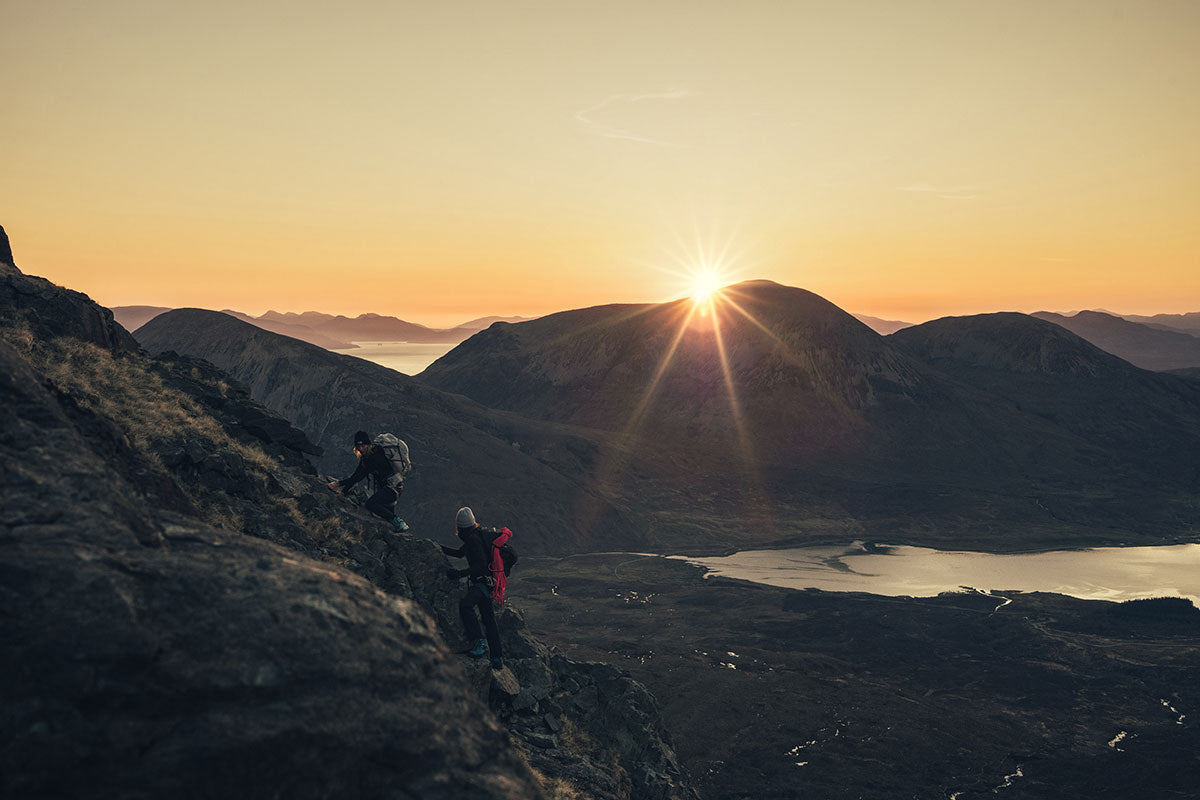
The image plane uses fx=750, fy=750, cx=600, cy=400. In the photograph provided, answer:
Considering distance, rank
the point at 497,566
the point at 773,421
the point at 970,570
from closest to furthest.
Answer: the point at 497,566, the point at 970,570, the point at 773,421

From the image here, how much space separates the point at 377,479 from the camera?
1588 centimetres

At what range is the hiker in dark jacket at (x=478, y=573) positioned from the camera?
13.3m

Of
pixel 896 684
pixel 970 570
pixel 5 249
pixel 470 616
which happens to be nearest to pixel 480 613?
pixel 470 616

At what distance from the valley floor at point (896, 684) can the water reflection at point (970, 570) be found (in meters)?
6.10

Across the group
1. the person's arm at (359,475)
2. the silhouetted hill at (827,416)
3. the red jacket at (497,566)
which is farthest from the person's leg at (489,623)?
the silhouetted hill at (827,416)

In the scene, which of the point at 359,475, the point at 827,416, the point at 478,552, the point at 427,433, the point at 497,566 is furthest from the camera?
the point at 827,416

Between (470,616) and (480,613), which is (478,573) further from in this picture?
(470,616)

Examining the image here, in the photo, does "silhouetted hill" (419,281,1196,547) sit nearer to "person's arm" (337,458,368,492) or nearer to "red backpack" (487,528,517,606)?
"person's arm" (337,458,368,492)

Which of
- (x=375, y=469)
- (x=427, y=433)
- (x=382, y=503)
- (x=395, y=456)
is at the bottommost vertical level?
(x=427, y=433)

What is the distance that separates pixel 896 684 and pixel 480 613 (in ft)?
100

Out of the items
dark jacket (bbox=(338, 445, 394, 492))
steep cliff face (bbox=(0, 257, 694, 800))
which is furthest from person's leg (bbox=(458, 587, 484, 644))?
steep cliff face (bbox=(0, 257, 694, 800))

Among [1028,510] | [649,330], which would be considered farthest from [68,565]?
[649,330]

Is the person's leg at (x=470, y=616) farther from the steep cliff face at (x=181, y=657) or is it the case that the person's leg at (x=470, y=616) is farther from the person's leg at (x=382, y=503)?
the steep cliff face at (x=181, y=657)

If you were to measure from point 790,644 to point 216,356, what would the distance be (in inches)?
3364
